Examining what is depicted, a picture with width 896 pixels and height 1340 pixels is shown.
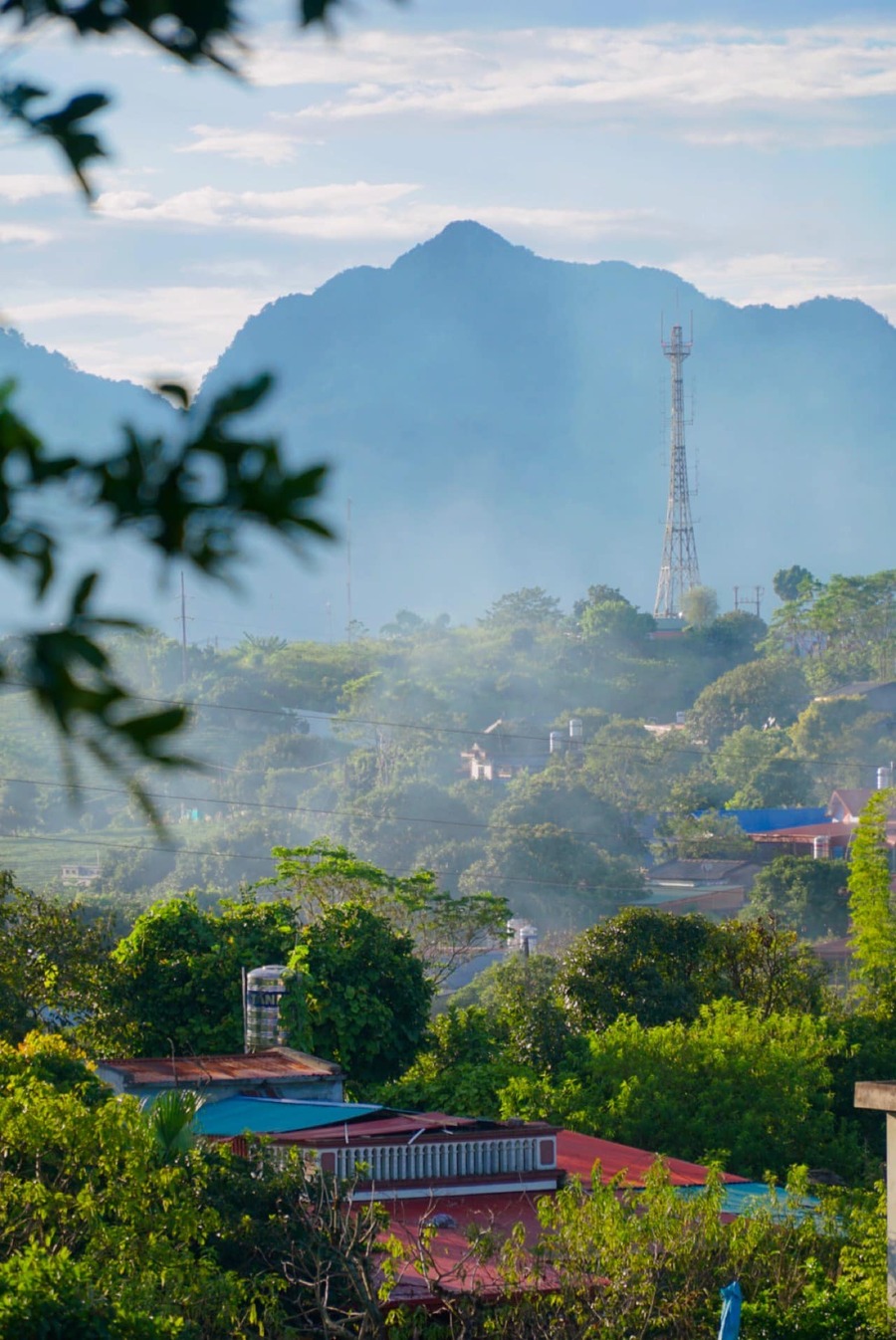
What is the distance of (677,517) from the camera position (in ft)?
356

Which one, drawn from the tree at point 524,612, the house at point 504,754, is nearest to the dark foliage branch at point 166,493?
the house at point 504,754

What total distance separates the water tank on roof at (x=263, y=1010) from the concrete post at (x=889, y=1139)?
772cm

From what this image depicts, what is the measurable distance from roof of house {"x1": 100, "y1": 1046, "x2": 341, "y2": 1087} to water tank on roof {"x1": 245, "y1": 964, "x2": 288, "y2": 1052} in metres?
1.76

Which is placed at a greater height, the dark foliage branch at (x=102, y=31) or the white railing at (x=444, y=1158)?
the dark foliage branch at (x=102, y=31)

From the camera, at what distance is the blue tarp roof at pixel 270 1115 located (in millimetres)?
10086

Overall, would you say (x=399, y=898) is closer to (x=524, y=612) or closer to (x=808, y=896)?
(x=808, y=896)

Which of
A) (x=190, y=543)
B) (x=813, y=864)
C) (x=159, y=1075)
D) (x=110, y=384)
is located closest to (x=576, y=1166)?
(x=159, y=1075)

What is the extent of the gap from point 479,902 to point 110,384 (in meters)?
164

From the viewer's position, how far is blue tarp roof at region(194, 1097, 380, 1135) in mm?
10086

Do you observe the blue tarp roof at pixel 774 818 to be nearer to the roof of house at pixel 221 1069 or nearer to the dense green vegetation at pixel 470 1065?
the dense green vegetation at pixel 470 1065

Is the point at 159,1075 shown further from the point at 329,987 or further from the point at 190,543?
the point at 190,543

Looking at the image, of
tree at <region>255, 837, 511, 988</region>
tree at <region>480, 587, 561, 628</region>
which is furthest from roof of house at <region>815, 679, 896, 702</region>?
tree at <region>255, 837, 511, 988</region>

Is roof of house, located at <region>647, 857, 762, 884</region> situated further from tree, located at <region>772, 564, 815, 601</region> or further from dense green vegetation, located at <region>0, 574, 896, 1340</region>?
tree, located at <region>772, 564, 815, 601</region>

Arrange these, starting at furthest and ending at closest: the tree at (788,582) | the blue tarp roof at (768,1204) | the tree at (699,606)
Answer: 1. the tree at (699,606)
2. the tree at (788,582)
3. the blue tarp roof at (768,1204)
